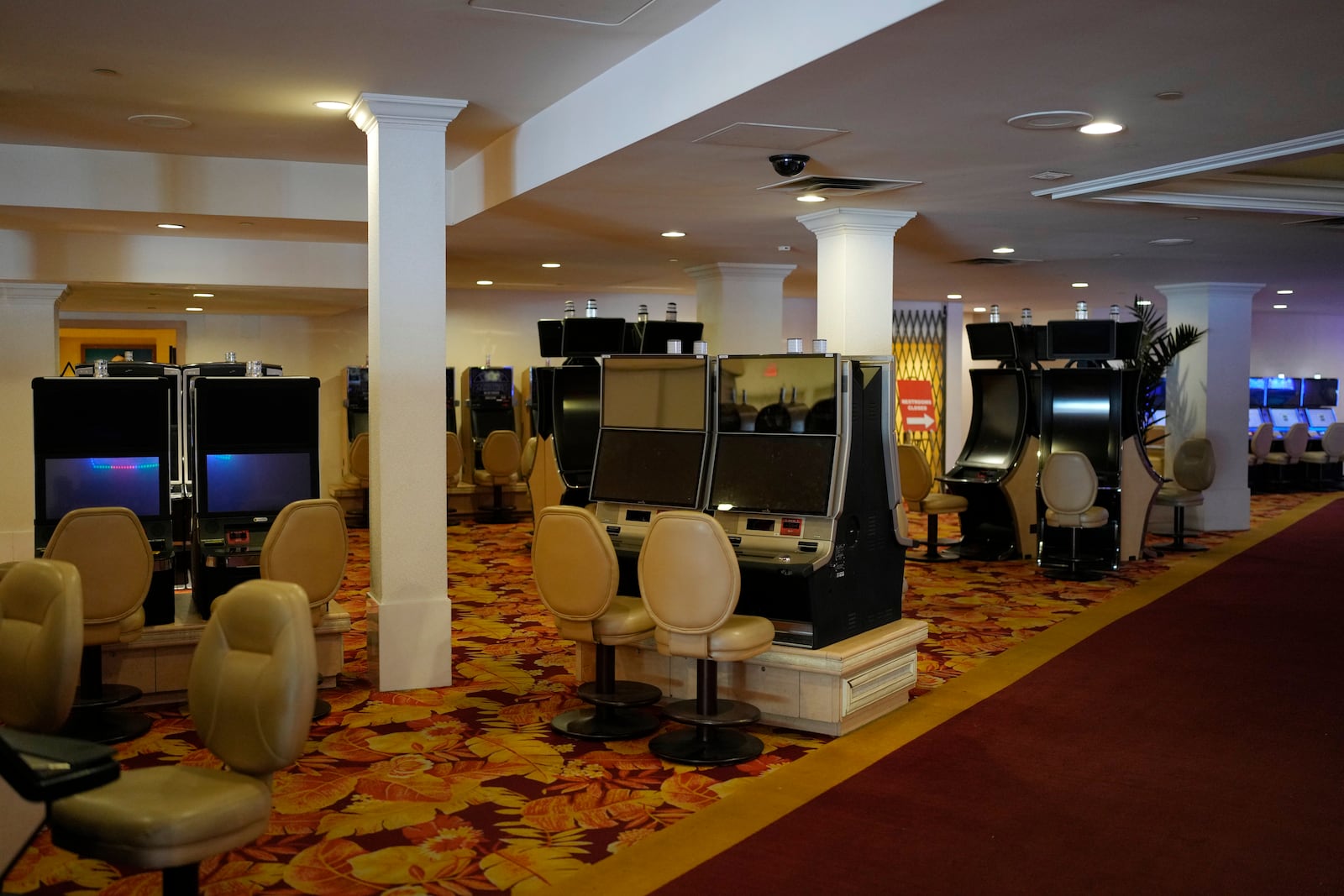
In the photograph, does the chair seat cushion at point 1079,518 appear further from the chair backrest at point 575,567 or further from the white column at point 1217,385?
the chair backrest at point 575,567

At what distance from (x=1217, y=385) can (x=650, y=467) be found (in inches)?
336

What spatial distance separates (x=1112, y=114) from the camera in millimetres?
4789

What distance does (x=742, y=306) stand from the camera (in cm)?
1087

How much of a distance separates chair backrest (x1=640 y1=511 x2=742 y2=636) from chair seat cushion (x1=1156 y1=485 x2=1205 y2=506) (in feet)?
23.9

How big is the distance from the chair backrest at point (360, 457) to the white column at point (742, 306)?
370cm

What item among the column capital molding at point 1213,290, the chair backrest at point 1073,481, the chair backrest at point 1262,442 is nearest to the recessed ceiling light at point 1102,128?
the chair backrest at point 1073,481

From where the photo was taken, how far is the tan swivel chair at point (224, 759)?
2.71 m

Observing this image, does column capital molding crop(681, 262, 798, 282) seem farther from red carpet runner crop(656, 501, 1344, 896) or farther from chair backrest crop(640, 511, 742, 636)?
chair backrest crop(640, 511, 742, 636)

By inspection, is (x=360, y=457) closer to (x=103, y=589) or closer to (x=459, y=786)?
(x=103, y=589)

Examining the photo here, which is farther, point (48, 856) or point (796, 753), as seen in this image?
point (796, 753)

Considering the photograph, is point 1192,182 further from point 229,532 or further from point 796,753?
point 229,532

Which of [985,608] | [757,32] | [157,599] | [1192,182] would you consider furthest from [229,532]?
[1192,182]

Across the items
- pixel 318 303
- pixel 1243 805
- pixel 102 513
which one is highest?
pixel 318 303

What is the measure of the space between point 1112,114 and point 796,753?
2984 mm
